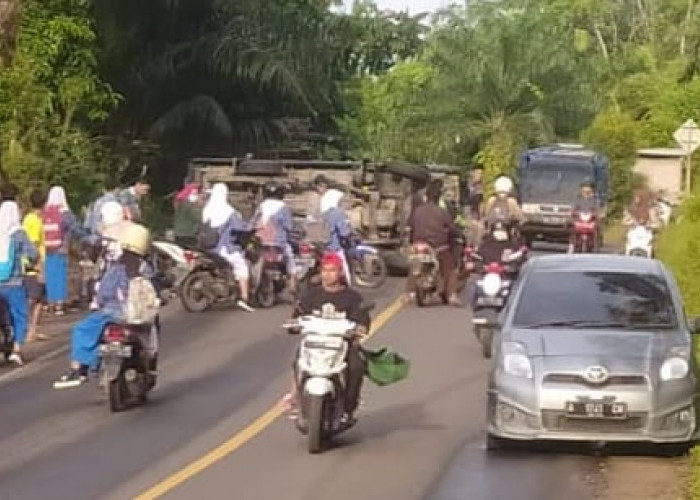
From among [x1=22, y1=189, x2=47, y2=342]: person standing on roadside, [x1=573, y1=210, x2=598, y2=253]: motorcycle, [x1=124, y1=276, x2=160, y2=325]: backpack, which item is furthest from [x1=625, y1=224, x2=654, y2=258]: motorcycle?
[x1=124, y1=276, x2=160, y2=325]: backpack

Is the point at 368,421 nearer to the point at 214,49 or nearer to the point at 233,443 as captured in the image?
the point at 233,443

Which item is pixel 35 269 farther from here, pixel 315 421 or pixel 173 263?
pixel 315 421

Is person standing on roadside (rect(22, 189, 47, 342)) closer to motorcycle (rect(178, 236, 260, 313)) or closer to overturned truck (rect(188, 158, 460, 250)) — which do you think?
motorcycle (rect(178, 236, 260, 313))

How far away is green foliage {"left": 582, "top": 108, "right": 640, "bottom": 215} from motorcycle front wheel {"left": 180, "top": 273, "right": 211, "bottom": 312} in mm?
30826

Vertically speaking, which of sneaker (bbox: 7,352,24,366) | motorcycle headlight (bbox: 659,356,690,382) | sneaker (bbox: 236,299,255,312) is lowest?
sneaker (bbox: 236,299,255,312)

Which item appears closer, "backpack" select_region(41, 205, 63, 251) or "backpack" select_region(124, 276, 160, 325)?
"backpack" select_region(124, 276, 160, 325)

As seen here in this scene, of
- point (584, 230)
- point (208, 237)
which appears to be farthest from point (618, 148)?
point (208, 237)

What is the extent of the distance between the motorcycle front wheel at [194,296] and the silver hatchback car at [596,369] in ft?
37.4

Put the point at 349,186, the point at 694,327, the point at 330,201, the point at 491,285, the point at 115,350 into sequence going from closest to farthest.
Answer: the point at 694,327
the point at 115,350
the point at 491,285
the point at 330,201
the point at 349,186

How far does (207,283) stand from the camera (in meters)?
25.8

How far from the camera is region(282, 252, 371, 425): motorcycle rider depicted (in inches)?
555

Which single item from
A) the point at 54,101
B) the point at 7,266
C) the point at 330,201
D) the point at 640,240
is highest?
the point at 54,101

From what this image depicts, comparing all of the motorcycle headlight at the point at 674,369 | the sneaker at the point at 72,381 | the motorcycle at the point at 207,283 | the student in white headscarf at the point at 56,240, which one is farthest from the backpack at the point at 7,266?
the motorcycle headlight at the point at 674,369

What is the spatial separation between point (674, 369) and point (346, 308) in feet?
8.25
